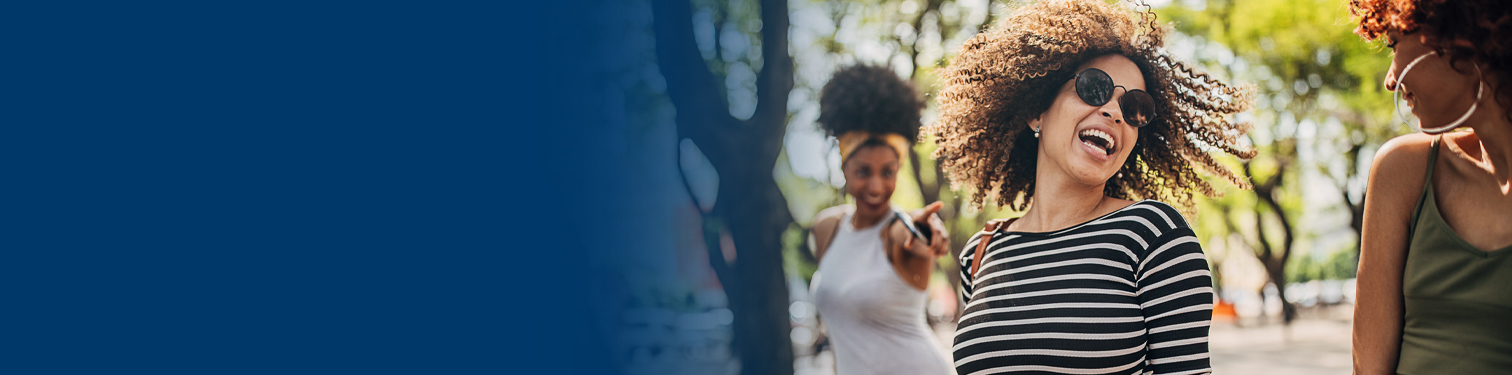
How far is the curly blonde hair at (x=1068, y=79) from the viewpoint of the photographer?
7.68 ft

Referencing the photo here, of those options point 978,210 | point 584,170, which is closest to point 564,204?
point 584,170

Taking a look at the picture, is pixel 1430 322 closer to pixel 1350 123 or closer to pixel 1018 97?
pixel 1018 97

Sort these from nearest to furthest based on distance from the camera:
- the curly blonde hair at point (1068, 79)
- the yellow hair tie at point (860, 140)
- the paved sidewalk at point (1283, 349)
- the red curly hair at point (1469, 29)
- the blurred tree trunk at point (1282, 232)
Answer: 1. the red curly hair at point (1469, 29)
2. the curly blonde hair at point (1068, 79)
3. the yellow hair tie at point (860, 140)
4. the paved sidewalk at point (1283, 349)
5. the blurred tree trunk at point (1282, 232)

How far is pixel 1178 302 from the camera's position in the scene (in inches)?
76.0

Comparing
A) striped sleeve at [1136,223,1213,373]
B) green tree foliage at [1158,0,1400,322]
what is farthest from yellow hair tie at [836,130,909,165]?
green tree foliage at [1158,0,1400,322]

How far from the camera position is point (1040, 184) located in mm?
2354

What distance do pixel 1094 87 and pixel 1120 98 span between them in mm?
66

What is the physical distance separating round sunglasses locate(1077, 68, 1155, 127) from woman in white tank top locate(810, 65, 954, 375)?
91 centimetres

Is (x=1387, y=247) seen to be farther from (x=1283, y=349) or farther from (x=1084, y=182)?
(x=1283, y=349)

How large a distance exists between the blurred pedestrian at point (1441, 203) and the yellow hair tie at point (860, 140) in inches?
81.3

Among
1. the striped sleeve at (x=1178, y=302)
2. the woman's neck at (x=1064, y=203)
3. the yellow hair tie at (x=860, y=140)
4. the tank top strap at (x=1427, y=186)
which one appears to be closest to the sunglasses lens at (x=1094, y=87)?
the woman's neck at (x=1064, y=203)

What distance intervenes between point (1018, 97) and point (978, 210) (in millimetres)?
487

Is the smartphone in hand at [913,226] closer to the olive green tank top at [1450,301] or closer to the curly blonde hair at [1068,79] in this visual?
the curly blonde hair at [1068,79]

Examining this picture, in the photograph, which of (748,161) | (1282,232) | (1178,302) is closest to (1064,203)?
(1178,302)
